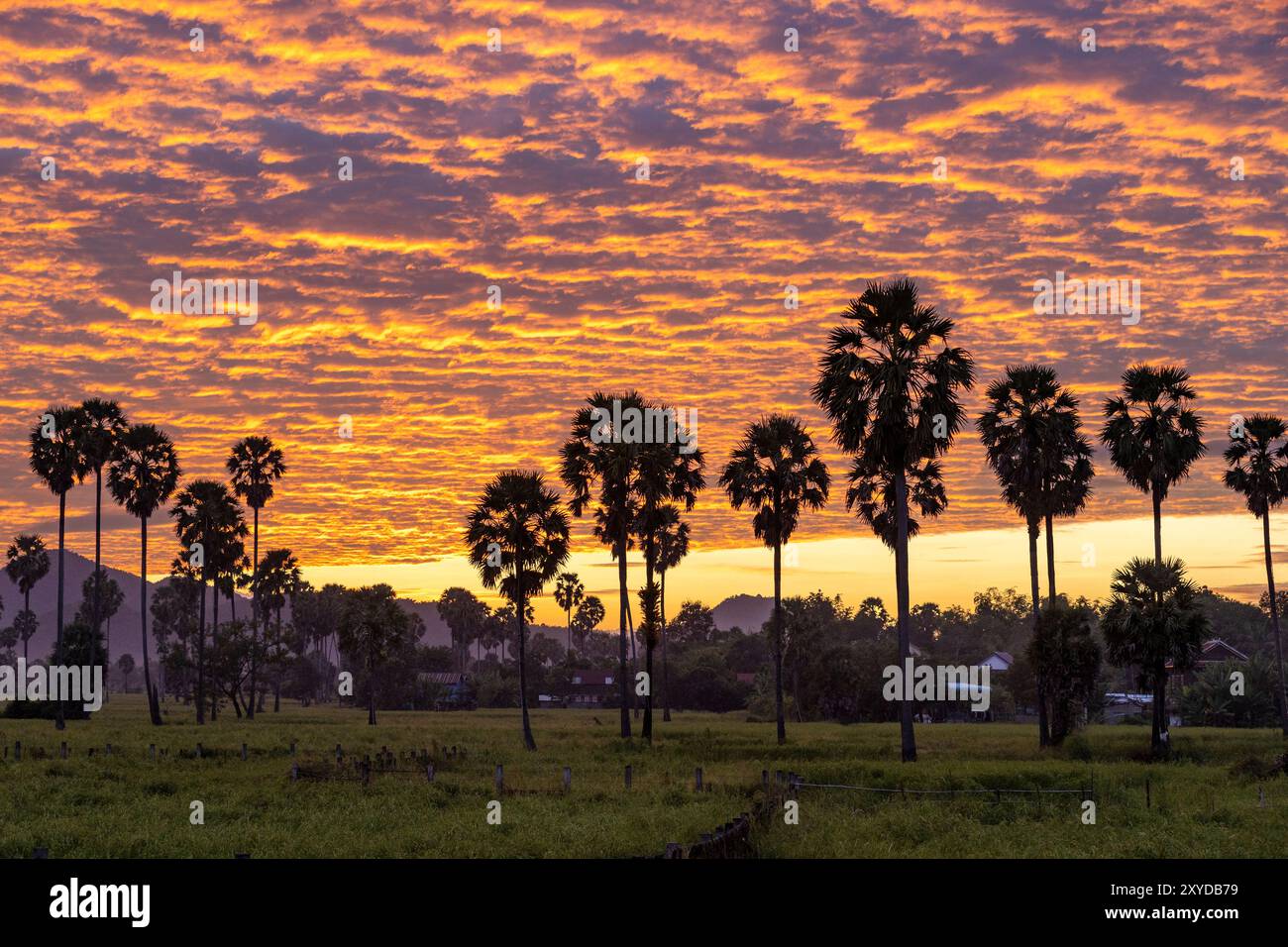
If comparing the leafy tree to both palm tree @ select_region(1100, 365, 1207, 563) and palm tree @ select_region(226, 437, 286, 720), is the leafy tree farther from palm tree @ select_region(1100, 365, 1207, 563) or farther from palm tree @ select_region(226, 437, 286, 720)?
palm tree @ select_region(1100, 365, 1207, 563)

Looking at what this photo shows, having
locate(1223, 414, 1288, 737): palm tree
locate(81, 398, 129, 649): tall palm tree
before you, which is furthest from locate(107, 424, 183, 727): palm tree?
locate(1223, 414, 1288, 737): palm tree

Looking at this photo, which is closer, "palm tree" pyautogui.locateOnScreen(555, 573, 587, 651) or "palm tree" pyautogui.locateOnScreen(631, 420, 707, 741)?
"palm tree" pyautogui.locateOnScreen(631, 420, 707, 741)

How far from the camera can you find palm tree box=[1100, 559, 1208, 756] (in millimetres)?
60219

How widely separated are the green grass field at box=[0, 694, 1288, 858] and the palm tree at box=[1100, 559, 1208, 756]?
3703 millimetres

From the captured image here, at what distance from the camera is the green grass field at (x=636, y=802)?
28.2 meters

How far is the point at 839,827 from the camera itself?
3058 centimetres

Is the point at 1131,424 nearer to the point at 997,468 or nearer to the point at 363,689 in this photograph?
the point at 997,468

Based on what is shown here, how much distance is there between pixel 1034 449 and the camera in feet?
213

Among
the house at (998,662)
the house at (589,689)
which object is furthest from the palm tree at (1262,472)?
the house at (589,689)

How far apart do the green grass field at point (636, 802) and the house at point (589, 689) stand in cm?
11831

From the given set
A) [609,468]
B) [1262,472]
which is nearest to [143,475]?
[609,468]

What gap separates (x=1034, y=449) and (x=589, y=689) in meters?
131
